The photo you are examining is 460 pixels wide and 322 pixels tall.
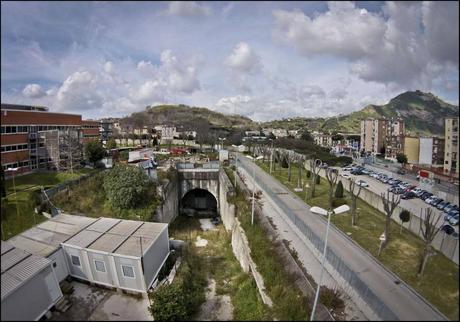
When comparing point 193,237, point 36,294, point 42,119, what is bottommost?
point 193,237

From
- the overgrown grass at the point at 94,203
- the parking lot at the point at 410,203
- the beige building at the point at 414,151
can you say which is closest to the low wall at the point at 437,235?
the parking lot at the point at 410,203

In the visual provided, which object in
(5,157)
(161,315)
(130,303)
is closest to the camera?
(161,315)

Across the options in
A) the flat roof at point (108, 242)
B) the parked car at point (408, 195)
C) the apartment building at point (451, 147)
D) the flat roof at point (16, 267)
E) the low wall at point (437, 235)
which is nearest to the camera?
the apartment building at point (451, 147)

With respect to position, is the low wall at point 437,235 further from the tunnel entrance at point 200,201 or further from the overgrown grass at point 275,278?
the tunnel entrance at point 200,201

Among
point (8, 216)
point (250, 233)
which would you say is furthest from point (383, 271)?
point (8, 216)

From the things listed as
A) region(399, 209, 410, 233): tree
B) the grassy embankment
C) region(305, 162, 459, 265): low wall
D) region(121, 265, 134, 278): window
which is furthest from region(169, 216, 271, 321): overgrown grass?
the grassy embankment

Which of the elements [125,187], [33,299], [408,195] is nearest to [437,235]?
[408,195]

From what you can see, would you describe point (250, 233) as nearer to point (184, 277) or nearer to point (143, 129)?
point (184, 277)
